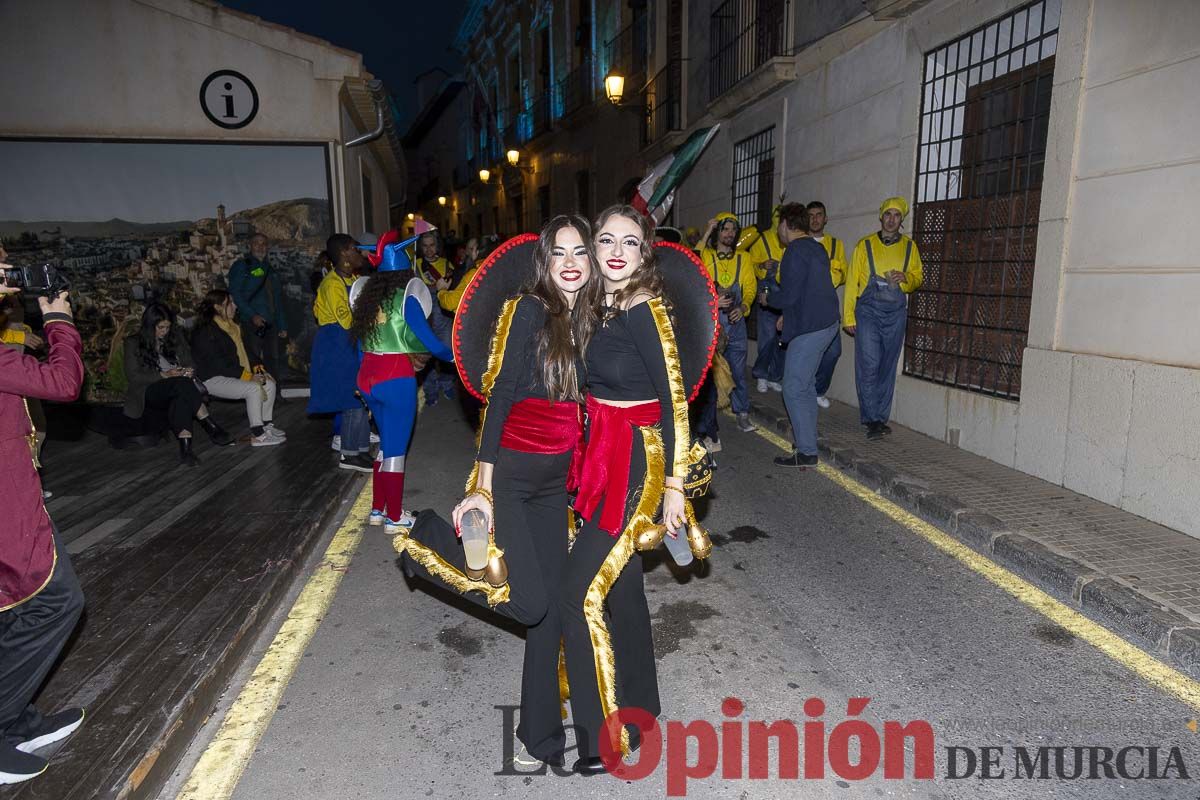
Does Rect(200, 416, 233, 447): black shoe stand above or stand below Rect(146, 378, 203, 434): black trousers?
below

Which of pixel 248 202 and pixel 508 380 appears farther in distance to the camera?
pixel 248 202

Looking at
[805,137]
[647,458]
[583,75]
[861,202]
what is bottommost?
[647,458]

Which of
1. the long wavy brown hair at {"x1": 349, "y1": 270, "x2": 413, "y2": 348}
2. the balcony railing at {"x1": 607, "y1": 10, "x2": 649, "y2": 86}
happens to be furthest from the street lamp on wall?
the long wavy brown hair at {"x1": 349, "y1": 270, "x2": 413, "y2": 348}

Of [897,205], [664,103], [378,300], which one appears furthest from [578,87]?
[378,300]

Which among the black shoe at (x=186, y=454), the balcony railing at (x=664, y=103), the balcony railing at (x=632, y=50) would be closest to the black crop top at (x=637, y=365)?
the black shoe at (x=186, y=454)

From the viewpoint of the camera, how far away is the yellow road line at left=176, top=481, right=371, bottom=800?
9.05 ft

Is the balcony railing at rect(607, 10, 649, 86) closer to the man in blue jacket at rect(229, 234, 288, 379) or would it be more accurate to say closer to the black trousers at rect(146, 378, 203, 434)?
the man in blue jacket at rect(229, 234, 288, 379)

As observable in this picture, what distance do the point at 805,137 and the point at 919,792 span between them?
9.16 m

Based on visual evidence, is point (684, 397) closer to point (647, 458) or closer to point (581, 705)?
point (647, 458)

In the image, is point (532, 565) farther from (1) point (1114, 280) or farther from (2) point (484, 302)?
(1) point (1114, 280)

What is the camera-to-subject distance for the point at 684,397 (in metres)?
2.92

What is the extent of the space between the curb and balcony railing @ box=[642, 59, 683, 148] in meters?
11.8

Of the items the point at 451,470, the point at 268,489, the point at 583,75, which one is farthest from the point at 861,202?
the point at 583,75

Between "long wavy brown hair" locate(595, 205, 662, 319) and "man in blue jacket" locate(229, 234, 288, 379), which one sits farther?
"man in blue jacket" locate(229, 234, 288, 379)
